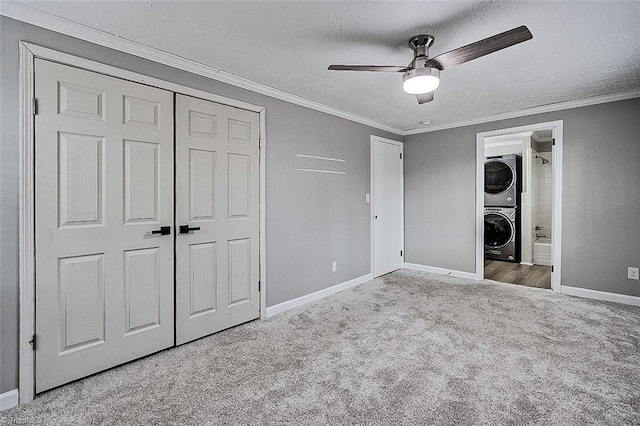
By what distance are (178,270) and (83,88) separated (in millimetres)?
1395

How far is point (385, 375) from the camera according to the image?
206cm

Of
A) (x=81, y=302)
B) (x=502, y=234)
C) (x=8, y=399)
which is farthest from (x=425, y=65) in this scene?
(x=502, y=234)

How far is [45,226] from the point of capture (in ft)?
6.15

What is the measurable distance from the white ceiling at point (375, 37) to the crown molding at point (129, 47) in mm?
53

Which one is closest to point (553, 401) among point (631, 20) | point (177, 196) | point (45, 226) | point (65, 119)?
point (631, 20)

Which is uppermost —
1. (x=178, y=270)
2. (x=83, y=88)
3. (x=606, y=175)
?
(x=83, y=88)

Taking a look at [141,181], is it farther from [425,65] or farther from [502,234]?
[502,234]

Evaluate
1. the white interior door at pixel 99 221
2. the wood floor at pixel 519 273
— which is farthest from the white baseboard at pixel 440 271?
the white interior door at pixel 99 221

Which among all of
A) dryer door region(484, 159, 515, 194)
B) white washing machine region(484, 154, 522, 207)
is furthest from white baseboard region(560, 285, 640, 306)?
dryer door region(484, 159, 515, 194)

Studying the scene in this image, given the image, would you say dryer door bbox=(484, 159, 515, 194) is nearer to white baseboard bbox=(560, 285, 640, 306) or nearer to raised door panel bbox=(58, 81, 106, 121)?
white baseboard bbox=(560, 285, 640, 306)

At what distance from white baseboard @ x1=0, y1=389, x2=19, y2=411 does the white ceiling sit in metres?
2.21

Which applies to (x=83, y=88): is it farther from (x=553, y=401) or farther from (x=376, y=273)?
(x=376, y=273)

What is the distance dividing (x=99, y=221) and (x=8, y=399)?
109 cm

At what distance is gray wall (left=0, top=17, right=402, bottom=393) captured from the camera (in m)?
1.77
